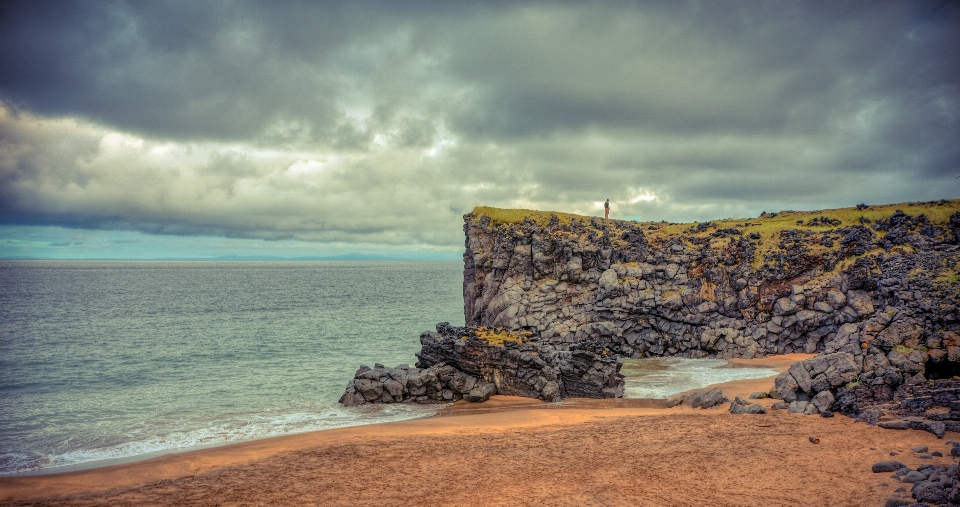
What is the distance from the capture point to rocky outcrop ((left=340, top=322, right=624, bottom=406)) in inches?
1260

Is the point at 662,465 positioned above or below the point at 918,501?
below

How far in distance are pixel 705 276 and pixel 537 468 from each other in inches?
1434

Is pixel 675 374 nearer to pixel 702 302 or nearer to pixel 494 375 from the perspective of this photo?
pixel 702 302

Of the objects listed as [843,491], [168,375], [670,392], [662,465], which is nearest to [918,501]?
[843,491]

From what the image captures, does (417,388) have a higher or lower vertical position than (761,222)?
lower

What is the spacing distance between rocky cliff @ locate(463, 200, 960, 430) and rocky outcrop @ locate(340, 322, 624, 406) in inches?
335

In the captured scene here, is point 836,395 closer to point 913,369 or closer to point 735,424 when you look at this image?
point 913,369

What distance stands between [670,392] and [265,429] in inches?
919

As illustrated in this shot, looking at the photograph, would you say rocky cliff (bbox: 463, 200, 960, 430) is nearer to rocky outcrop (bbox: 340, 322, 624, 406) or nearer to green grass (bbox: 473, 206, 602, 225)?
green grass (bbox: 473, 206, 602, 225)

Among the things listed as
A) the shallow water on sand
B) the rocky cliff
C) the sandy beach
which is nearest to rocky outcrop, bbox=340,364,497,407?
the sandy beach

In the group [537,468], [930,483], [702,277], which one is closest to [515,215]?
[702,277]

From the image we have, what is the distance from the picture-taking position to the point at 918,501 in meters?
13.7

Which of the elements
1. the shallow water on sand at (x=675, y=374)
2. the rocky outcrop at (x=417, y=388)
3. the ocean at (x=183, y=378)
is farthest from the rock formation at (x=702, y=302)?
the ocean at (x=183, y=378)

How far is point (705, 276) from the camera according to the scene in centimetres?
4991
